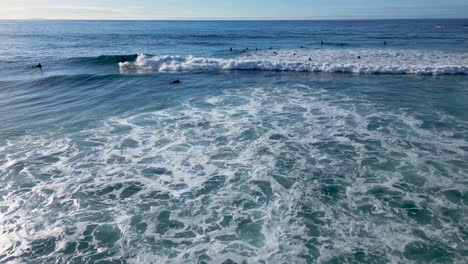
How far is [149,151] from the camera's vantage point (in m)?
12.5

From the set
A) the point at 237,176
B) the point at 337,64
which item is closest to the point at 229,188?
the point at 237,176

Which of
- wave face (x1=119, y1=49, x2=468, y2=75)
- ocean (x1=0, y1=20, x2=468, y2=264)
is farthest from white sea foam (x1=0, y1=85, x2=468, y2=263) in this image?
wave face (x1=119, y1=49, x2=468, y2=75)

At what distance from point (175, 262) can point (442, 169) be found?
952cm

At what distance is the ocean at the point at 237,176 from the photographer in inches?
291

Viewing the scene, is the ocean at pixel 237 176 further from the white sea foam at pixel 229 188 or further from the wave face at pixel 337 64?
the wave face at pixel 337 64

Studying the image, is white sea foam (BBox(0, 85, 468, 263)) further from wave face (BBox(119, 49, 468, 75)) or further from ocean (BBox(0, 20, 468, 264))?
wave face (BBox(119, 49, 468, 75))

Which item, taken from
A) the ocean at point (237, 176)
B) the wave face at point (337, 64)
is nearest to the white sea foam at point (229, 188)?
the ocean at point (237, 176)

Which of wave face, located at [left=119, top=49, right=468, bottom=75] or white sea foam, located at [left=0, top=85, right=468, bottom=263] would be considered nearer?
white sea foam, located at [left=0, top=85, right=468, bottom=263]

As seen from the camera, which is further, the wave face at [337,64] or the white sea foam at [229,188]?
the wave face at [337,64]

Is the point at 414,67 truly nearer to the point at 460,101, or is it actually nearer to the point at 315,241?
the point at 460,101

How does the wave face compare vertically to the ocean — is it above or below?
above

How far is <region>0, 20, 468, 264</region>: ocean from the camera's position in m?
7.39

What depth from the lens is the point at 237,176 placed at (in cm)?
1045

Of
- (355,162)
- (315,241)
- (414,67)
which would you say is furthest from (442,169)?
(414,67)
